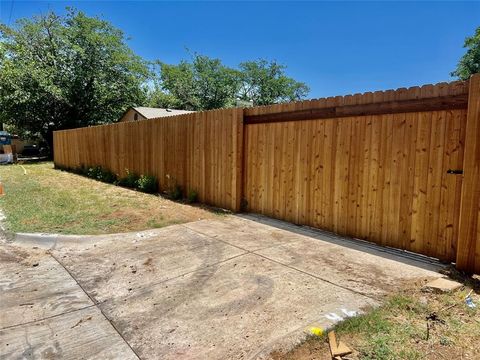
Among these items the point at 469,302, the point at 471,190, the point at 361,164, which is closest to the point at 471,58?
the point at 361,164

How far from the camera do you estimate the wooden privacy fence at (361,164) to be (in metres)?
3.88

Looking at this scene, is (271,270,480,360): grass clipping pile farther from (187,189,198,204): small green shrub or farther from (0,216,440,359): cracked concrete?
(187,189,198,204): small green shrub

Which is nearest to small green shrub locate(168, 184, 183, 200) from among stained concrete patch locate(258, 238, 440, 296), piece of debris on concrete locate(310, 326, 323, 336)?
stained concrete patch locate(258, 238, 440, 296)

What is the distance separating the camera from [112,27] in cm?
2747

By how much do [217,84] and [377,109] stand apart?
3336 cm

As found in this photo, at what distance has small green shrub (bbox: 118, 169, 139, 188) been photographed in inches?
415

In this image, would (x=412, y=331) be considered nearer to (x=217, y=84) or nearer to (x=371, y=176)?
(x=371, y=176)

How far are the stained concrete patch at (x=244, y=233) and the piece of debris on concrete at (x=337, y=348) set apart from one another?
2.24m

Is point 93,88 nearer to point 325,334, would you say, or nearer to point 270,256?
point 270,256

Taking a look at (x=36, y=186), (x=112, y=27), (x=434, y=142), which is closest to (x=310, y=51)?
(x=112, y=27)

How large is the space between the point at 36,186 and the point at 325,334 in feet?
35.9

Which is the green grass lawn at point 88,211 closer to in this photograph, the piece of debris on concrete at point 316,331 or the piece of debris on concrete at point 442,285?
the piece of debris on concrete at point 316,331

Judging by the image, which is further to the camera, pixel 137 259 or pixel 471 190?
pixel 137 259

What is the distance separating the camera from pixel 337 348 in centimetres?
236
